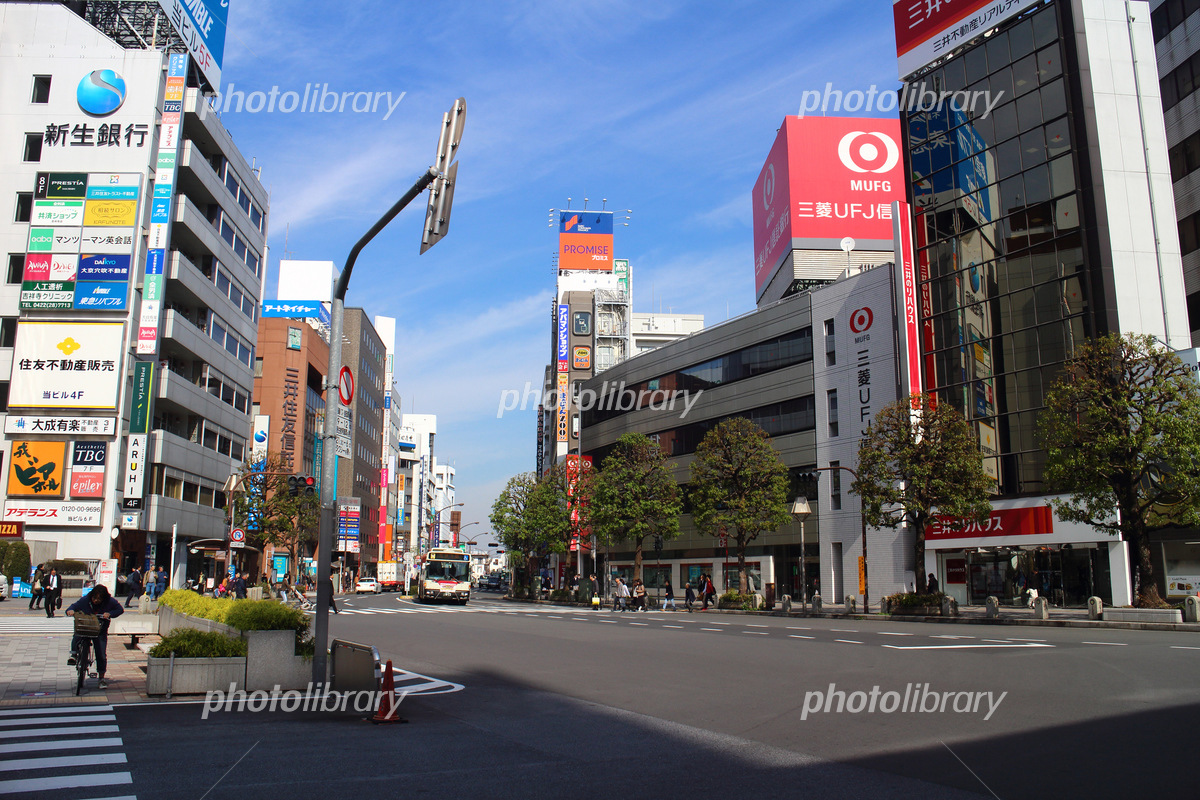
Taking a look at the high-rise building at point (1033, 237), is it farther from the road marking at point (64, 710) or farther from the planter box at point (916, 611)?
the road marking at point (64, 710)

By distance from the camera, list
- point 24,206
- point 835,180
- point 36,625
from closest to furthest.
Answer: point 36,625, point 24,206, point 835,180

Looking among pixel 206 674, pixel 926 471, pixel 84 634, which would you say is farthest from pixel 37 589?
pixel 926 471

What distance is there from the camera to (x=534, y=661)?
727 inches

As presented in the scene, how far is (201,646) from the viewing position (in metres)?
13.3

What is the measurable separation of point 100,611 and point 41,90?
49.2 metres

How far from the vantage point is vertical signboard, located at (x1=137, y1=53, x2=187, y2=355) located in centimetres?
4862

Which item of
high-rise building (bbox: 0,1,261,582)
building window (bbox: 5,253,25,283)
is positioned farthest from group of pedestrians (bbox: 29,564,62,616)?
building window (bbox: 5,253,25,283)

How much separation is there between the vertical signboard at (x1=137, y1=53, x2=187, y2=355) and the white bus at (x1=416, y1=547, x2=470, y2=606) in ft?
66.1

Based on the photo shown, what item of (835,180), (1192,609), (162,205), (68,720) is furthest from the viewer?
(835,180)

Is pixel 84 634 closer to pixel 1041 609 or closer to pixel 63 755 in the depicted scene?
pixel 63 755

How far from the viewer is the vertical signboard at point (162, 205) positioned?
4862 centimetres

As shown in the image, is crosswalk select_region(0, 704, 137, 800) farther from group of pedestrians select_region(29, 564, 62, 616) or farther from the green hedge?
group of pedestrians select_region(29, 564, 62, 616)

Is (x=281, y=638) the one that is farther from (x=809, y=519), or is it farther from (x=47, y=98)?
(x=47, y=98)

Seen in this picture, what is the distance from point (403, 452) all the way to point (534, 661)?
166 metres
